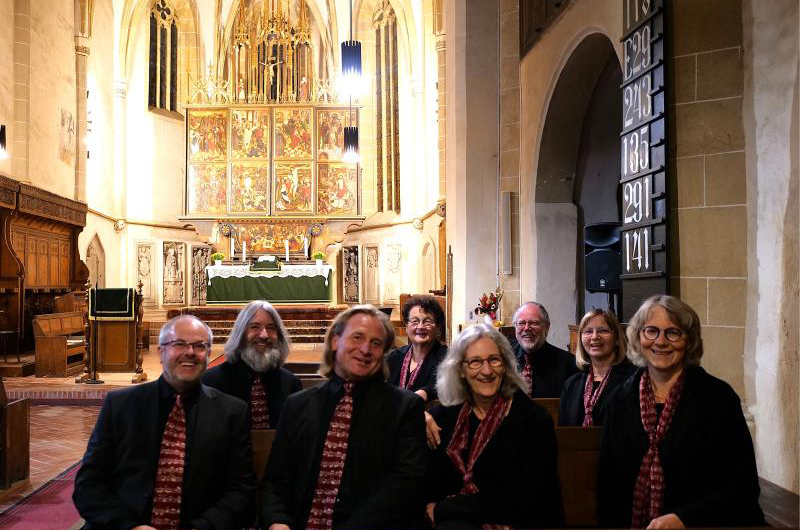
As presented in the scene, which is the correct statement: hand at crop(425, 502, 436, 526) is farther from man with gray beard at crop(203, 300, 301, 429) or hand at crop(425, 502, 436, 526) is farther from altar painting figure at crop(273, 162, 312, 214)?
altar painting figure at crop(273, 162, 312, 214)

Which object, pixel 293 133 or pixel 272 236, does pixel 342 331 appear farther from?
pixel 293 133

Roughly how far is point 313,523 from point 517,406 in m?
0.77

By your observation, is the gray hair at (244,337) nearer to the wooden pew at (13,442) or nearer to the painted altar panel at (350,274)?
the wooden pew at (13,442)

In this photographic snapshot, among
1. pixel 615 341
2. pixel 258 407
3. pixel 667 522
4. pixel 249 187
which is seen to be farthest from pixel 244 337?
pixel 249 187

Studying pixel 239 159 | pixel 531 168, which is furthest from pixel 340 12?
pixel 531 168

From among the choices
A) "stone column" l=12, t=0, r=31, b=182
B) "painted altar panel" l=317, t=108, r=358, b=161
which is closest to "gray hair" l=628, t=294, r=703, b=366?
"stone column" l=12, t=0, r=31, b=182

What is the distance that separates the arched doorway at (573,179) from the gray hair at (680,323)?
17.2 feet

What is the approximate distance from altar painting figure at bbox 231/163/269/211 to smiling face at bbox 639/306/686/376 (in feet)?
54.5

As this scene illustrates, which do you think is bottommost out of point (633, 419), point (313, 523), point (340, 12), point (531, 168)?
point (313, 523)

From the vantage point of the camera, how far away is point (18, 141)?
12.6 metres

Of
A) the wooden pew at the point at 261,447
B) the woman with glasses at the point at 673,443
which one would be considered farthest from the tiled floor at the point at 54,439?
the woman with glasses at the point at 673,443

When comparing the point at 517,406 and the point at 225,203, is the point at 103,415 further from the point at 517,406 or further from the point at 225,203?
the point at 225,203

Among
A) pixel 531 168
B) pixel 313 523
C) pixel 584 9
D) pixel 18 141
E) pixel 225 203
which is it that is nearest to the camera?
pixel 313 523

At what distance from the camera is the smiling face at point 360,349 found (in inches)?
98.0
